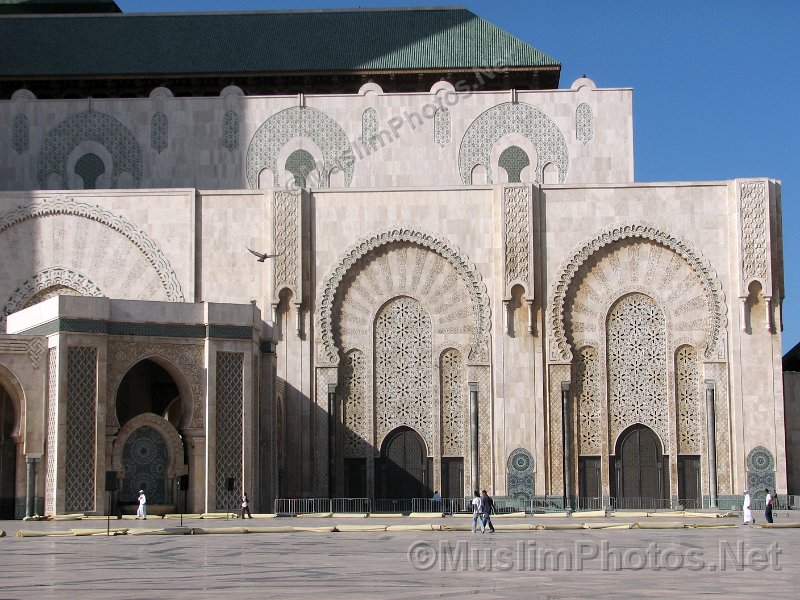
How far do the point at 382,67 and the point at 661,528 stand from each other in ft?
52.0

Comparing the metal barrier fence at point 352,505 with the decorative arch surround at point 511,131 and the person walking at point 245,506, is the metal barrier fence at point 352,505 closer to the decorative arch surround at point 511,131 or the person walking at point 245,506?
the person walking at point 245,506

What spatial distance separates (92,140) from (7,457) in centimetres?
952

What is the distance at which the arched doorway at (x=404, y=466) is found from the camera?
92.2ft

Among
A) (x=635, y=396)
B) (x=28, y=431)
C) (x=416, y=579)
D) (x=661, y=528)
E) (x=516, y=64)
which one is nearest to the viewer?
(x=416, y=579)

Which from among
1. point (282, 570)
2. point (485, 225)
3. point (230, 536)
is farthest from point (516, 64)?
point (282, 570)

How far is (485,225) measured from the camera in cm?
2883

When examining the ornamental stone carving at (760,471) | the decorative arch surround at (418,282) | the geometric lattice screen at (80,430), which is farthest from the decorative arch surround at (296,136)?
the ornamental stone carving at (760,471)

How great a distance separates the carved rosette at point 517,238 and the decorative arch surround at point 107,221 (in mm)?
6781

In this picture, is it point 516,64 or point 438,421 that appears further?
point 516,64

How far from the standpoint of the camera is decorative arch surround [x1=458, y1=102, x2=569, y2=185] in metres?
31.2

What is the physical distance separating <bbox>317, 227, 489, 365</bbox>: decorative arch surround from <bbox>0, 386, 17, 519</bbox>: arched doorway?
6359 millimetres

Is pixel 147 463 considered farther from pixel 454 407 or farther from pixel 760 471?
pixel 760 471

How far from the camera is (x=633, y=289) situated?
28406 millimetres

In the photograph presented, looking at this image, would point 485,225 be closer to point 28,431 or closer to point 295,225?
point 295,225
